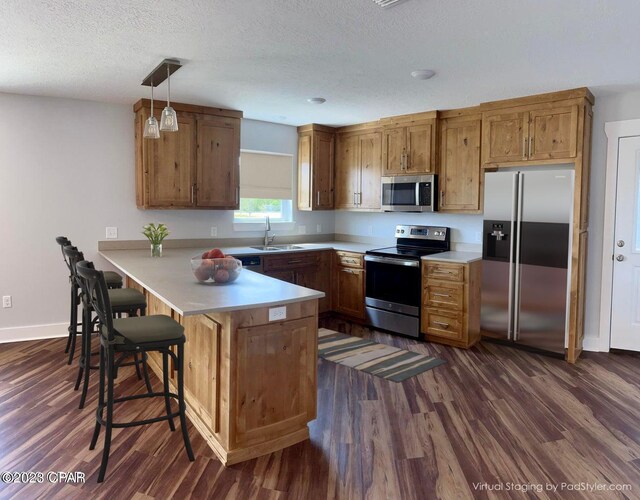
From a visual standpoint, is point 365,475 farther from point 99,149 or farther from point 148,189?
point 99,149

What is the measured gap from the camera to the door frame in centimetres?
424

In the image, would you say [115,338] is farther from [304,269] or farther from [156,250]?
[304,269]

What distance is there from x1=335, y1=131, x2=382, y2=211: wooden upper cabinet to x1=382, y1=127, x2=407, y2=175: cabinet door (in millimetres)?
114

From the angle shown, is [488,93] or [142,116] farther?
[142,116]

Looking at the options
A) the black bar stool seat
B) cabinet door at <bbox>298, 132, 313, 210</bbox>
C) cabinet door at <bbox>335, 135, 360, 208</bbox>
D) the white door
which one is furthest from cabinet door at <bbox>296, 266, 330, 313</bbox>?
the white door

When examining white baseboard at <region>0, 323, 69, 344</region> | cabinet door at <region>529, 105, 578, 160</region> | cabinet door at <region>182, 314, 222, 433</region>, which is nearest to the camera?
cabinet door at <region>182, 314, 222, 433</region>

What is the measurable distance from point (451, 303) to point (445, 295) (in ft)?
0.32

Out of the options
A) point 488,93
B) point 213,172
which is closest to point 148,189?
point 213,172

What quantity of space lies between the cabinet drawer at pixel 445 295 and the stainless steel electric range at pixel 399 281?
106 millimetres

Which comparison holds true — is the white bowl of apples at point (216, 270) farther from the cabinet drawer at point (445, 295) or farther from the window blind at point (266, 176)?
the window blind at point (266, 176)

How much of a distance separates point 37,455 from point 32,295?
2.52 m

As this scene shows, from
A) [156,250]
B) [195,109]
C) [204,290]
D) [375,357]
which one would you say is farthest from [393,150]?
[204,290]

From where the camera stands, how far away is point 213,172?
500 centimetres

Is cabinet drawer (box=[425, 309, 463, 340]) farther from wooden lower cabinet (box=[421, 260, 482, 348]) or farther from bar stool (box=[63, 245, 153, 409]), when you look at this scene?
bar stool (box=[63, 245, 153, 409])
